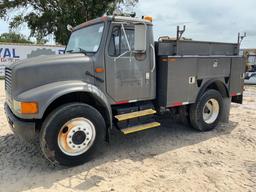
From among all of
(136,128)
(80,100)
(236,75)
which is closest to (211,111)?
(236,75)

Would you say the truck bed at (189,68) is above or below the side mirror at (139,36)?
below

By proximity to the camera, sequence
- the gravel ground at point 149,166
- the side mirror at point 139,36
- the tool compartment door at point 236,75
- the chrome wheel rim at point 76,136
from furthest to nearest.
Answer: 1. the tool compartment door at point 236,75
2. the side mirror at point 139,36
3. the chrome wheel rim at point 76,136
4. the gravel ground at point 149,166

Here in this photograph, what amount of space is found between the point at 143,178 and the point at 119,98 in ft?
4.72

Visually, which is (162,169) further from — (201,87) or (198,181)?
(201,87)

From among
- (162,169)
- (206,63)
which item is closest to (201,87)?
(206,63)

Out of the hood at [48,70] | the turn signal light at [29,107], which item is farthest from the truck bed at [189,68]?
the turn signal light at [29,107]

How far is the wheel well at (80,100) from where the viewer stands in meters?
3.88

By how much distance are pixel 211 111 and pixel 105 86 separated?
2.87 meters

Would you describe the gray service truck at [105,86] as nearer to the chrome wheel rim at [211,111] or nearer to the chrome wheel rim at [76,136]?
the chrome wheel rim at [76,136]

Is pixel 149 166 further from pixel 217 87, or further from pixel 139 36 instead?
pixel 217 87

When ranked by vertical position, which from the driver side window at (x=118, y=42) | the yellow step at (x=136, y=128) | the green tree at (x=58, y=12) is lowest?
the yellow step at (x=136, y=128)

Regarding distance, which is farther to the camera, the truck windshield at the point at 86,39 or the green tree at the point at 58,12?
the green tree at the point at 58,12

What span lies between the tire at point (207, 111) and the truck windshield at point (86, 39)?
2497 millimetres

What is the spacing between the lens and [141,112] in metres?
4.62
